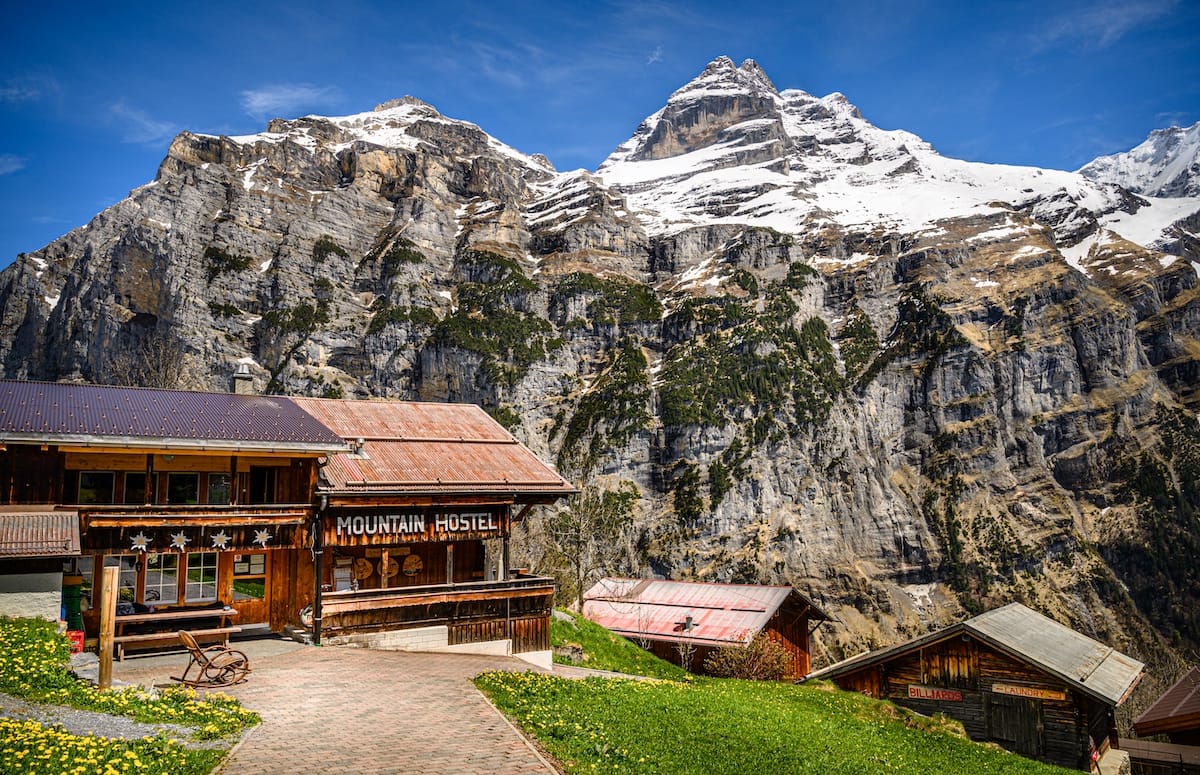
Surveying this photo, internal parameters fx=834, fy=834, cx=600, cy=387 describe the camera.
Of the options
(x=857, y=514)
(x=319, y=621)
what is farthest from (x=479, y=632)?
(x=857, y=514)

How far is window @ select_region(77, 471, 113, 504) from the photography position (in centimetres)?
→ 2064

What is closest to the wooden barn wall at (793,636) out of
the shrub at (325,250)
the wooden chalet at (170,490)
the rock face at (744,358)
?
the wooden chalet at (170,490)

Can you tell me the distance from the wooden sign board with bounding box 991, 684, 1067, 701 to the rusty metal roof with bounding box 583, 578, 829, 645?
1140 cm

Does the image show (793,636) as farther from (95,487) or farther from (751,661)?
(95,487)

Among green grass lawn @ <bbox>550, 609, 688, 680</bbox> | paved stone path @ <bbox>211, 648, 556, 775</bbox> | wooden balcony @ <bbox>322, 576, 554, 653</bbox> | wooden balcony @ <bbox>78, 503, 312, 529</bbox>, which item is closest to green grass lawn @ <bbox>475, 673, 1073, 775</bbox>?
paved stone path @ <bbox>211, 648, 556, 775</bbox>

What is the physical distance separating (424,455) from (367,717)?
438 inches

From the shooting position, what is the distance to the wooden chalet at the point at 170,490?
1850 centimetres

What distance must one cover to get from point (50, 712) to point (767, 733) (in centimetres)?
1174

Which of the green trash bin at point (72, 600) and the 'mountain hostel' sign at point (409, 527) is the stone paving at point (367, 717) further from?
the 'mountain hostel' sign at point (409, 527)

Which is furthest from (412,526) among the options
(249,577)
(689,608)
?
(689,608)

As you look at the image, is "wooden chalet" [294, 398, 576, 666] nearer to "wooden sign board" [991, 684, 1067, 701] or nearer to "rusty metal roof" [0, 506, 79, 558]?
"rusty metal roof" [0, 506, 79, 558]

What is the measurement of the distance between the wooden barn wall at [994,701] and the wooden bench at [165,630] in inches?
866

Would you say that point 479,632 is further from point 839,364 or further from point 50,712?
point 839,364

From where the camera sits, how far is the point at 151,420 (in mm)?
20125
